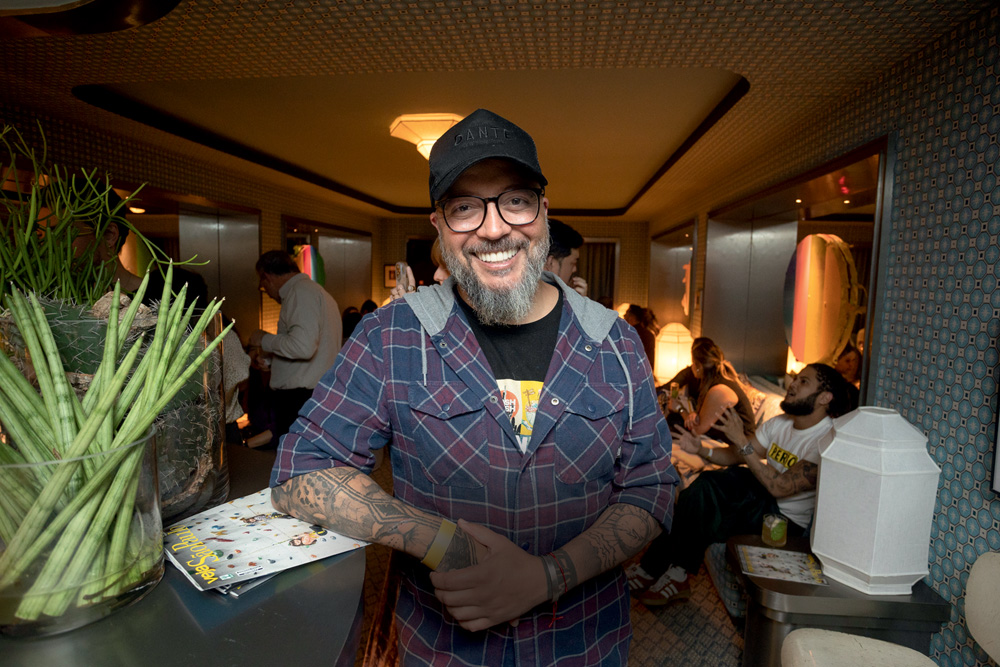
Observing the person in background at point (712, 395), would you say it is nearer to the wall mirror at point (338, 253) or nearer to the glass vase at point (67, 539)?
the glass vase at point (67, 539)

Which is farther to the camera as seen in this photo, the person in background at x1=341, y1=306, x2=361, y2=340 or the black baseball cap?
the person in background at x1=341, y1=306, x2=361, y2=340

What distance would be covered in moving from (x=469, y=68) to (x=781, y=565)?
2415 mm

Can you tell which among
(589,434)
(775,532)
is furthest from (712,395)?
(589,434)

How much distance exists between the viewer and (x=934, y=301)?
200 centimetres

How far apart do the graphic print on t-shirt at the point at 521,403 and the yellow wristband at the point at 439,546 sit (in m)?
0.24

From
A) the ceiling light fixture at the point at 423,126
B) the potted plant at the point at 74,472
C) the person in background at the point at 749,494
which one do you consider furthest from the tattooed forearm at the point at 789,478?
the ceiling light fixture at the point at 423,126

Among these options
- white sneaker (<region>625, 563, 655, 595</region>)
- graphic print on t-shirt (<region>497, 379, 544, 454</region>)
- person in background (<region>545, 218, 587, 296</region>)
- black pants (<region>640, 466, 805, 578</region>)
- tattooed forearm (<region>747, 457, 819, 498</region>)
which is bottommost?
white sneaker (<region>625, 563, 655, 595</region>)

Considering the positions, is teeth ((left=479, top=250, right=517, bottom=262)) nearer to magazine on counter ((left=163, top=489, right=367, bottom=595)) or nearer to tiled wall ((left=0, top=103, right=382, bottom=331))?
magazine on counter ((left=163, top=489, right=367, bottom=595))

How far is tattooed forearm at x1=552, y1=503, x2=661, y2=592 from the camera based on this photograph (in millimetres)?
1003

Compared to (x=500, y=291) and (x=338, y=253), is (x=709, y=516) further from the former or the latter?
(x=338, y=253)

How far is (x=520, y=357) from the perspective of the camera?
1.23 m

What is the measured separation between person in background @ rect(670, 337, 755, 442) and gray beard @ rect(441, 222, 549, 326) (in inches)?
107

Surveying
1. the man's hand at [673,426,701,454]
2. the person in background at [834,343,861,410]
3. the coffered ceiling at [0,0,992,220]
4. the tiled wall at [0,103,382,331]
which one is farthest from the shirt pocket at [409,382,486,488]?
the person in background at [834,343,861,410]

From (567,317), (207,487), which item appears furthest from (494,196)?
(207,487)
